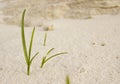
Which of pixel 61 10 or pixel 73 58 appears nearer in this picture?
pixel 73 58

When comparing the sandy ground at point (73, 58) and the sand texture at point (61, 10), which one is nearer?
the sandy ground at point (73, 58)

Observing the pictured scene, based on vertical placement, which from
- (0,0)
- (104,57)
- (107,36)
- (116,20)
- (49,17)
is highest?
(104,57)

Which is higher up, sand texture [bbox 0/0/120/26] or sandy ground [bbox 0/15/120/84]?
sandy ground [bbox 0/15/120/84]

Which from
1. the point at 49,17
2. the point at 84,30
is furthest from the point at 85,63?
the point at 49,17

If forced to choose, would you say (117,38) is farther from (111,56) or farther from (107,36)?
(111,56)

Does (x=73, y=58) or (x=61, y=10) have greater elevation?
(x=73, y=58)

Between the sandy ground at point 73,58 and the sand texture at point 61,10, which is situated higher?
the sandy ground at point 73,58

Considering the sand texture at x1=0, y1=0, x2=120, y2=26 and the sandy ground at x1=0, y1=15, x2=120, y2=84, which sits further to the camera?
the sand texture at x1=0, y1=0, x2=120, y2=26

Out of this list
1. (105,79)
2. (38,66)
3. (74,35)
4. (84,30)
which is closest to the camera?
(105,79)
